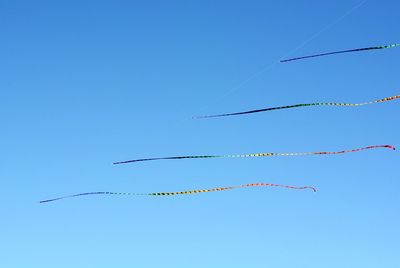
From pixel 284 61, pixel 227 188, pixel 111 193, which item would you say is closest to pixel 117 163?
pixel 111 193

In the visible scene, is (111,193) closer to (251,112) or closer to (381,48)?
(251,112)

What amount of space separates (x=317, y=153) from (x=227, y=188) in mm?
2656

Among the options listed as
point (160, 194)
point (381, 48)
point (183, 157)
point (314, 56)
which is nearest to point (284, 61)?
point (314, 56)

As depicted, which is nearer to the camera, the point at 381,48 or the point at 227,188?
the point at 381,48

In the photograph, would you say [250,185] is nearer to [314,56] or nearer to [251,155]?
[251,155]

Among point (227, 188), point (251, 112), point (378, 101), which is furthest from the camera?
point (227, 188)

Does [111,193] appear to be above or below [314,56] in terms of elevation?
below

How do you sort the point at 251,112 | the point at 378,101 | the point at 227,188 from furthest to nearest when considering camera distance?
the point at 227,188, the point at 378,101, the point at 251,112

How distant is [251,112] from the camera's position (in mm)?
15039

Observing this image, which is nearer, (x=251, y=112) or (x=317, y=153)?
(x=251, y=112)

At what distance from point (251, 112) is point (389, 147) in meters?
3.96

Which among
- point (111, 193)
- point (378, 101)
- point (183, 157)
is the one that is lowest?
point (111, 193)

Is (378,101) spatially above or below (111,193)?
above

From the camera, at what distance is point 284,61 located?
15.6 meters
